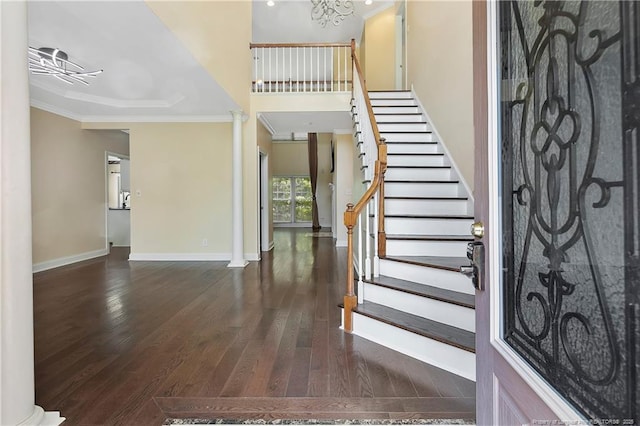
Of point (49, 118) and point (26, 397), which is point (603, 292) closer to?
point (26, 397)

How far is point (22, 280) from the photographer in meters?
1.39

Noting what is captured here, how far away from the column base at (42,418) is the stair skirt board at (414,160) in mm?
3806

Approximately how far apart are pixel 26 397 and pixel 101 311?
1994mm

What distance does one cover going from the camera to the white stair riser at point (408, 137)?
463cm

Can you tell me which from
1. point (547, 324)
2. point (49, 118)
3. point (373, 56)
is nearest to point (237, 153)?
point (49, 118)

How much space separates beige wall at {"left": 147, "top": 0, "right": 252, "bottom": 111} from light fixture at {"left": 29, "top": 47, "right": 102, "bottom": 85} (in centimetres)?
127

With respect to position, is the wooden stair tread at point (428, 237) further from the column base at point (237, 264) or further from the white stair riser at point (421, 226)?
the column base at point (237, 264)

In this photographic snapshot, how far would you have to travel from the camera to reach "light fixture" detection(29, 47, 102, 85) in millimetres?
3260

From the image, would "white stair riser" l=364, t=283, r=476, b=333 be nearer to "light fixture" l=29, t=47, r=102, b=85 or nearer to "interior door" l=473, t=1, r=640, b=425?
"interior door" l=473, t=1, r=640, b=425

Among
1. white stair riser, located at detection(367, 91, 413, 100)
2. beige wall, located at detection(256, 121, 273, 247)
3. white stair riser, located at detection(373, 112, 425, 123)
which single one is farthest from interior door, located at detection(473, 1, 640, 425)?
beige wall, located at detection(256, 121, 273, 247)

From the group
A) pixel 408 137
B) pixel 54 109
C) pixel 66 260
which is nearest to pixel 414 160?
pixel 408 137

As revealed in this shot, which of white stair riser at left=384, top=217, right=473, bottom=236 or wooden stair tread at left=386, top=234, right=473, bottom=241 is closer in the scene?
wooden stair tread at left=386, top=234, right=473, bottom=241

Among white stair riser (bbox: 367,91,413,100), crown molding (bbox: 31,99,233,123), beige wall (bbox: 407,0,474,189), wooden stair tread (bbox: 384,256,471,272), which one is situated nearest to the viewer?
wooden stair tread (bbox: 384,256,471,272)

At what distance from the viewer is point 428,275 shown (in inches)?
103
